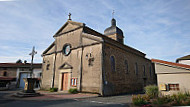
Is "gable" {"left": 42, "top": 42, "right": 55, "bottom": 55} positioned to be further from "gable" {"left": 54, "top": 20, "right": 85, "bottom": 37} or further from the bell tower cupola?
the bell tower cupola

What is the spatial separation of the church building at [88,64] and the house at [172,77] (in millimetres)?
4980

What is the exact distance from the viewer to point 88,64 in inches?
541

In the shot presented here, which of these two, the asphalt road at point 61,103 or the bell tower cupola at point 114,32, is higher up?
the bell tower cupola at point 114,32

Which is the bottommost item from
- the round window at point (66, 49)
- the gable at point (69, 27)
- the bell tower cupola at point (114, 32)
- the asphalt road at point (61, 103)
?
the asphalt road at point (61, 103)

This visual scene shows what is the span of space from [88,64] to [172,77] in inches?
312

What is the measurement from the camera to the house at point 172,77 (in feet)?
31.3

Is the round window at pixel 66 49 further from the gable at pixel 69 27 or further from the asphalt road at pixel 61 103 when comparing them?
the asphalt road at pixel 61 103

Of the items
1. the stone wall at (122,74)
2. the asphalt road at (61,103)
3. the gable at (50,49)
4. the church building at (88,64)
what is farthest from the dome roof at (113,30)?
the asphalt road at (61,103)

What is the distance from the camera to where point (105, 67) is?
1305 centimetres

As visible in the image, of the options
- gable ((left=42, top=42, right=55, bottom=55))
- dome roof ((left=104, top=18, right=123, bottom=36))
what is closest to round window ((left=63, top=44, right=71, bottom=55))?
gable ((left=42, top=42, right=55, bottom=55))

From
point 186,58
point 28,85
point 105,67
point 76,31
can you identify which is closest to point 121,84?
point 105,67

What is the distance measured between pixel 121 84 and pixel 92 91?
14.0 feet

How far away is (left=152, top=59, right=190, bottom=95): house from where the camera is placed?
9555mm

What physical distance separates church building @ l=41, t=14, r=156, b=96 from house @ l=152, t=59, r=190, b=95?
16.3 ft
